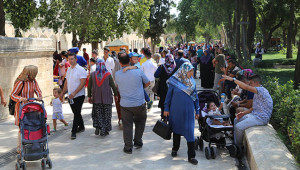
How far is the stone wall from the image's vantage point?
1109 centimetres

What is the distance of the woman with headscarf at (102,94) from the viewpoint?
8.51m

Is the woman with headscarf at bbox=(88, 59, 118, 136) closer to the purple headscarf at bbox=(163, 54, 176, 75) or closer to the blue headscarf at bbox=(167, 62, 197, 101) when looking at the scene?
the purple headscarf at bbox=(163, 54, 176, 75)

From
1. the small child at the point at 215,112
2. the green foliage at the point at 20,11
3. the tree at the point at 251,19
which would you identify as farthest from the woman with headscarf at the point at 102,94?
the tree at the point at 251,19

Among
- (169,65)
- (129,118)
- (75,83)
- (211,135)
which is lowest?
(211,135)

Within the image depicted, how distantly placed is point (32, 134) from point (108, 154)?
59.8 inches

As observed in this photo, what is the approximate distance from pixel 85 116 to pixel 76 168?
4.93m

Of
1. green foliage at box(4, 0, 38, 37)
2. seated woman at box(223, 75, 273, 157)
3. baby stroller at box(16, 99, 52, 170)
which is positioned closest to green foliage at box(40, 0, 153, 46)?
green foliage at box(4, 0, 38, 37)

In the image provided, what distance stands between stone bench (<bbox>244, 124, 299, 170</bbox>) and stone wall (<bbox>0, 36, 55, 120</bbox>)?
6889mm

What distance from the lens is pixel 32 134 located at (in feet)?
20.9

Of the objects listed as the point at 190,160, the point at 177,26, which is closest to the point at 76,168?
the point at 190,160

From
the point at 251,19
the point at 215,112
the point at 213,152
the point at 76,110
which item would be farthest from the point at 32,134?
the point at 251,19

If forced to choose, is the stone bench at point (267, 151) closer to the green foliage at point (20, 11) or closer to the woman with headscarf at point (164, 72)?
the woman with headscarf at point (164, 72)

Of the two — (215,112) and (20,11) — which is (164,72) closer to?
(215,112)

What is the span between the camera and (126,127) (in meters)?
7.36
